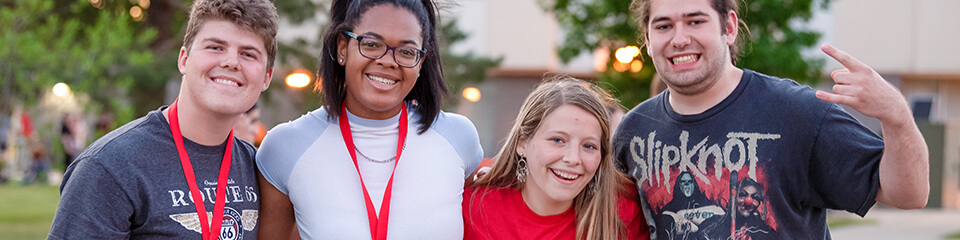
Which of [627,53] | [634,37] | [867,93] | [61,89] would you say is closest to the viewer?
[867,93]

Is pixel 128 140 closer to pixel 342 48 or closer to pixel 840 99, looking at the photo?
pixel 342 48

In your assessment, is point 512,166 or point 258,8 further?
point 512,166

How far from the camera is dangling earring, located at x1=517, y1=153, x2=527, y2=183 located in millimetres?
3406

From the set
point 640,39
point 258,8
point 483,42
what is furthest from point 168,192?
point 483,42

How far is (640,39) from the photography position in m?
3.68

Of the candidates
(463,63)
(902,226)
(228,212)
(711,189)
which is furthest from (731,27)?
(902,226)

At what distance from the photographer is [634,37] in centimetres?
1342

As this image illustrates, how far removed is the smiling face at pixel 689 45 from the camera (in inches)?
119

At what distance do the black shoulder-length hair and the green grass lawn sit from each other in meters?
8.80

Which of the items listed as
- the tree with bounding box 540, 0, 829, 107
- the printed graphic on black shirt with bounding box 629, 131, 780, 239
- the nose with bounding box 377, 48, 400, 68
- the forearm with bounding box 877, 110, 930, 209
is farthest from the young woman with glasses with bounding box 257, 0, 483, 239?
the tree with bounding box 540, 0, 829, 107

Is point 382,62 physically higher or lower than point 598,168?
higher

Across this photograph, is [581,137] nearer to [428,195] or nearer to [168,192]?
[428,195]

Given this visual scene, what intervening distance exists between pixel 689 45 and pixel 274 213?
72.5 inches

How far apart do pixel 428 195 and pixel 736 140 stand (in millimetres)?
1246
